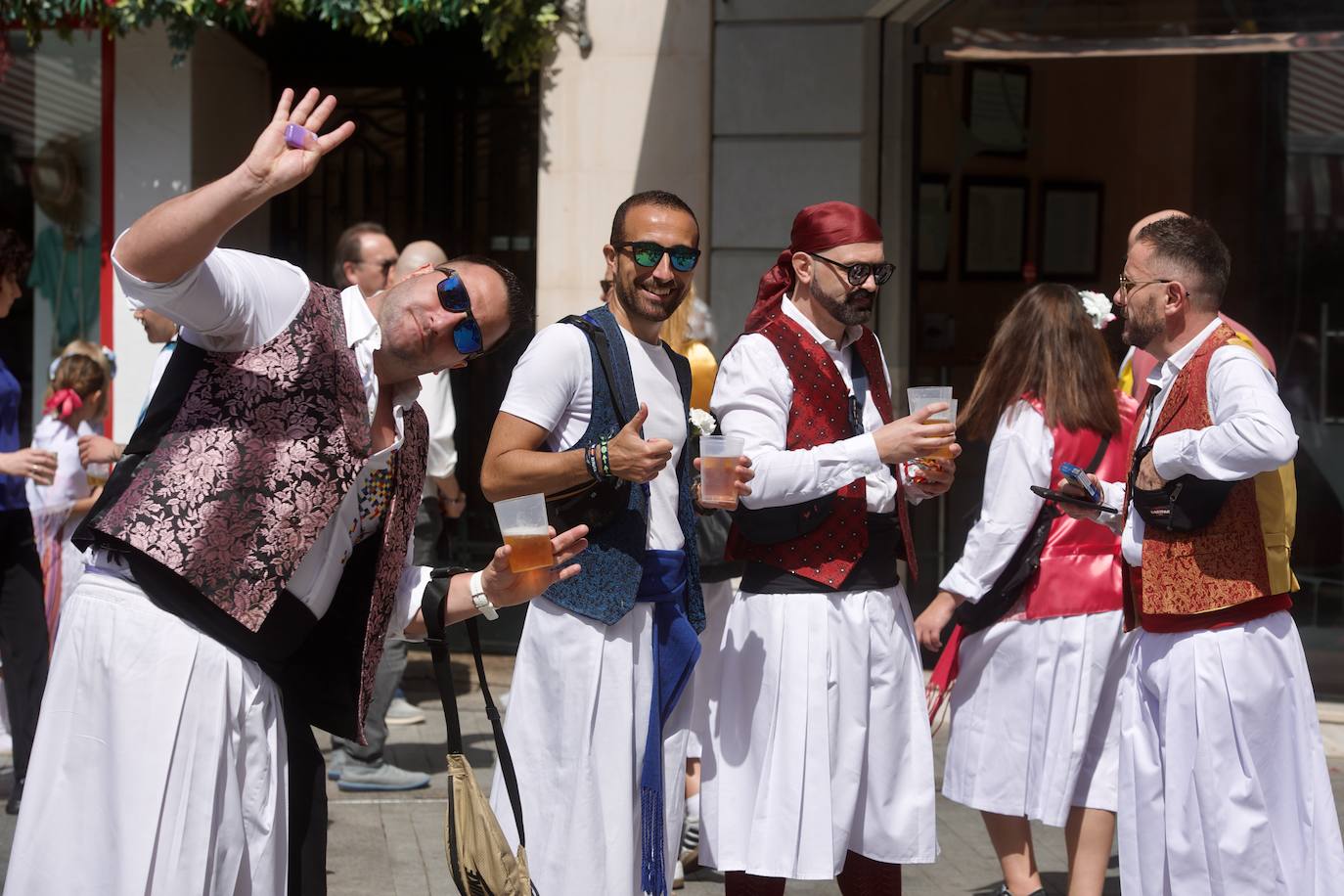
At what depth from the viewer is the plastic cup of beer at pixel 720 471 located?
3949mm

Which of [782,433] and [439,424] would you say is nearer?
[782,433]

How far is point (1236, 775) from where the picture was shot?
3984 millimetres

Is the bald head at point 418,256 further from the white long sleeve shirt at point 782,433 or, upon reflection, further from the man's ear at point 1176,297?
the man's ear at point 1176,297

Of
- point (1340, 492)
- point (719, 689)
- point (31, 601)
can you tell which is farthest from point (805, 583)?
point (1340, 492)

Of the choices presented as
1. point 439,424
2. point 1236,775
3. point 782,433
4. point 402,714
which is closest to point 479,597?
point 782,433

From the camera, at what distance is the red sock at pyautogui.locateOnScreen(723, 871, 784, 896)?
443 cm

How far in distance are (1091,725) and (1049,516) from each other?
25.6 inches

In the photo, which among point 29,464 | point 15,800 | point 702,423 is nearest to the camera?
point 702,423

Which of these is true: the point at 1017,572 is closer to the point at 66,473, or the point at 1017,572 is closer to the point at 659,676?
the point at 659,676

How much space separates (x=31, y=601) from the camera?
6125 mm

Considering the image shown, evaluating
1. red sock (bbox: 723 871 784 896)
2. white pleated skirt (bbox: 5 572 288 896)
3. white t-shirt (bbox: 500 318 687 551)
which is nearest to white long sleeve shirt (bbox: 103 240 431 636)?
white pleated skirt (bbox: 5 572 288 896)

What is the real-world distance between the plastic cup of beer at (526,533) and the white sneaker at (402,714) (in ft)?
14.9

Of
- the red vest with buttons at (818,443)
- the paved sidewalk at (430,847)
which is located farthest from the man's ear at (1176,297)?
the paved sidewalk at (430,847)

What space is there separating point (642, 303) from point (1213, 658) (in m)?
1.65
